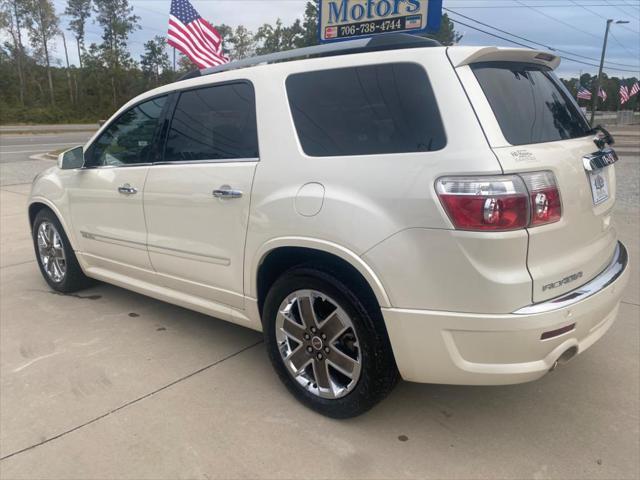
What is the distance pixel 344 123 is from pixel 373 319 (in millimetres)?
973

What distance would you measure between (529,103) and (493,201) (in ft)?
2.41

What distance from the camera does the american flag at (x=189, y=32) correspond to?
29.8ft

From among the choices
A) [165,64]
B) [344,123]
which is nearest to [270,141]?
[344,123]

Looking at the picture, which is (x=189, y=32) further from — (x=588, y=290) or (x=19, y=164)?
(x=19, y=164)

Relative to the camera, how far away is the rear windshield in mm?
2281

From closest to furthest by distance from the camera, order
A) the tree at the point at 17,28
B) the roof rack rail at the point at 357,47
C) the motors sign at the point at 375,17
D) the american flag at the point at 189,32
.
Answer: the roof rack rail at the point at 357,47, the motors sign at the point at 375,17, the american flag at the point at 189,32, the tree at the point at 17,28

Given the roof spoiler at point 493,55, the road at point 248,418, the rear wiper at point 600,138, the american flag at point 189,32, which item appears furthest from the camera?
the american flag at point 189,32

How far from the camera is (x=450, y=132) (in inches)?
85.4

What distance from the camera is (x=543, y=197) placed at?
84.9 inches

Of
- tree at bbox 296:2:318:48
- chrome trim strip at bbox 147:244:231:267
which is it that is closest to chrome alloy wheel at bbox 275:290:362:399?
chrome trim strip at bbox 147:244:231:267

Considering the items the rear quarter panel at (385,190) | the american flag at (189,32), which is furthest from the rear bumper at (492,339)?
the american flag at (189,32)

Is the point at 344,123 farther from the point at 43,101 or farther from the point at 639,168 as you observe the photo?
the point at 43,101

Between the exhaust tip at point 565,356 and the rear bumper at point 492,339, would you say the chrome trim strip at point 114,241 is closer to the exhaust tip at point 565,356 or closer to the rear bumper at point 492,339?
the rear bumper at point 492,339

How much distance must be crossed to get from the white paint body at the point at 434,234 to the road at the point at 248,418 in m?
0.46
